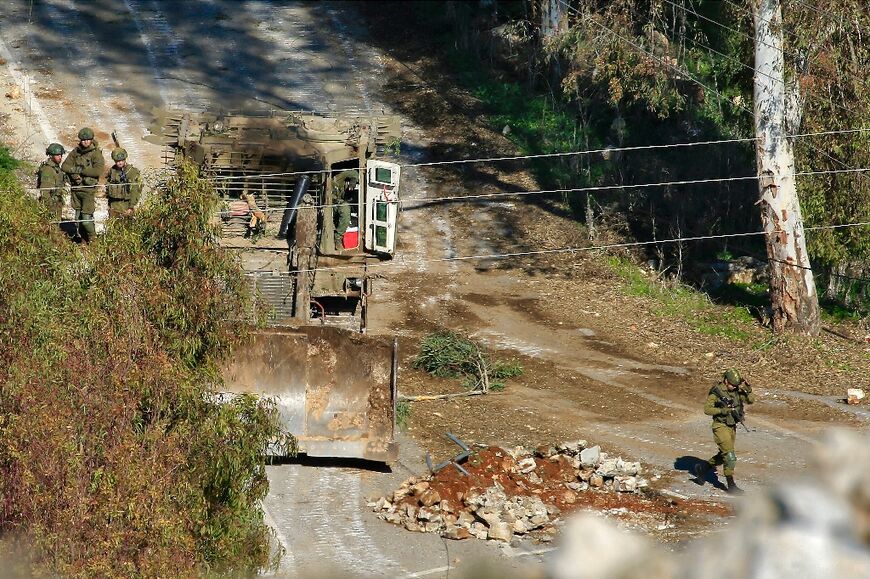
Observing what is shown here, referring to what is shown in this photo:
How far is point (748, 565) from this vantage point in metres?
2.59

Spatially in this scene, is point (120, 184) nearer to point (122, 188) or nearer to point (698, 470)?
point (122, 188)

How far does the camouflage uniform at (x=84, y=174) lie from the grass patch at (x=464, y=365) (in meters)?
5.25

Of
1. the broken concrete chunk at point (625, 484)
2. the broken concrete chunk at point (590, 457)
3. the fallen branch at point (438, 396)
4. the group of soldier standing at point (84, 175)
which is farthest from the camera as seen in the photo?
the group of soldier standing at point (84, 175)

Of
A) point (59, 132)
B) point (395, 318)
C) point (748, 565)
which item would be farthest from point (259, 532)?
point (59, 132)

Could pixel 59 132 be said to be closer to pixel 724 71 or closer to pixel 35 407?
pixel 724 71

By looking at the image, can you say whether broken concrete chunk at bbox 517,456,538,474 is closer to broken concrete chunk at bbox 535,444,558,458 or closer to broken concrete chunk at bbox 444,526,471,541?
broken concrete chunk at bbox 535,444,558,458

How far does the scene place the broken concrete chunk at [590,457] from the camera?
14.5 metres

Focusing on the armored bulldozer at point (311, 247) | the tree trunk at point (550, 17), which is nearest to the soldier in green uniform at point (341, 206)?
the armored bulldozer at point (311, 247)

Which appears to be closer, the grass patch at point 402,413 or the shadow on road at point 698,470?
the shadow on road at point 698,470

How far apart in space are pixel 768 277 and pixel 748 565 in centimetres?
2041

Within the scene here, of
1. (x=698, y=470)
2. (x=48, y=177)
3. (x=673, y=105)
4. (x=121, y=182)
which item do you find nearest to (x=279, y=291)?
(x=121, y=182)

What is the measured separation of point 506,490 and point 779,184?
29.2 ft

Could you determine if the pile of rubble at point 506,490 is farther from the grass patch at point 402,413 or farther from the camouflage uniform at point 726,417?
the grass patch at point 402,413

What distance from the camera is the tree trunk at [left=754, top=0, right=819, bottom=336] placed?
19828 millimetres
